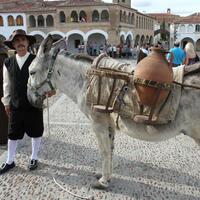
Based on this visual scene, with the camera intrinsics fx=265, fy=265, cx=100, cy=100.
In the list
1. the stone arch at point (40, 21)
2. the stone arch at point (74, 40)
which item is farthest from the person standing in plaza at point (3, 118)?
the stone arch at point (40, 21)

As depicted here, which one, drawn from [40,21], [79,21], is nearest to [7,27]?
[40,21]

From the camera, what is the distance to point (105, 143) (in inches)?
141

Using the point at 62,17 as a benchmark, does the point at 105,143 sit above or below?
below

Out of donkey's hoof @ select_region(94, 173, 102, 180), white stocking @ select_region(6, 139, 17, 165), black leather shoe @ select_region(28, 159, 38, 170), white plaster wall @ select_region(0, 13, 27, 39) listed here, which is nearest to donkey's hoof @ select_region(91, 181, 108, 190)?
donkey's hoof @ select_region(94, 173, 102, 180)

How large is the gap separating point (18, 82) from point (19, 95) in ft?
0.64

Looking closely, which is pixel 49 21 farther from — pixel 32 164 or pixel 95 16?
pixel 32 164

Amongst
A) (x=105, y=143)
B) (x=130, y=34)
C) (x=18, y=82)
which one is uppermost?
(x=130, y=34)

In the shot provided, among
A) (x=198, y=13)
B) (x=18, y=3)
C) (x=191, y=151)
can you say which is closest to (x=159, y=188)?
(x=191, y=151)

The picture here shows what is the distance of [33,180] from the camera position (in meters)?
4.05

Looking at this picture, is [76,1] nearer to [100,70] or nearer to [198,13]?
[198,13]

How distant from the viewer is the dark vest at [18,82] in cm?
395

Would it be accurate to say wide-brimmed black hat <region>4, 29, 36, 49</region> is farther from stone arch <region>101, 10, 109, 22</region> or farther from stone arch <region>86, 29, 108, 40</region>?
stone arch <region>101, 10, 109, 22</region>

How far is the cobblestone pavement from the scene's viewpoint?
146 inches

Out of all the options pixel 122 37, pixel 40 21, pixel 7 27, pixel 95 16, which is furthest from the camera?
pixel 40 21
